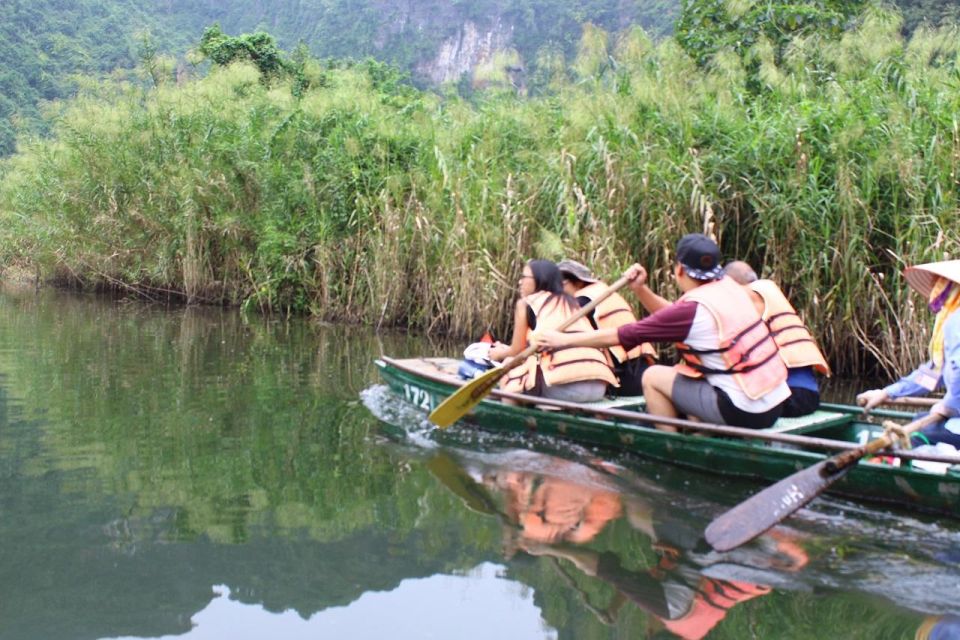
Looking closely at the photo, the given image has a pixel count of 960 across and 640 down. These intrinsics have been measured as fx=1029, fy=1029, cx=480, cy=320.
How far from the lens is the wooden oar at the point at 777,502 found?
3926mm

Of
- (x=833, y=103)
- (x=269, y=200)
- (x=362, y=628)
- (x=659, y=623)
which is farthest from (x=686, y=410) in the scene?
(x=269, y=200)

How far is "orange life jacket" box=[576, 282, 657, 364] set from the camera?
6.32 metres

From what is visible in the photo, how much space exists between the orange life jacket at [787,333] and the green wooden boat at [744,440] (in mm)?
312

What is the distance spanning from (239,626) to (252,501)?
1.30 meters

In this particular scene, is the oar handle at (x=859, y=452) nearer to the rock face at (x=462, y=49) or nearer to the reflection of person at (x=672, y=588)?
the reflection of person at (x=672, y=588)

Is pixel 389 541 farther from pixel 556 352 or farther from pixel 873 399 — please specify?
pixel 873 399

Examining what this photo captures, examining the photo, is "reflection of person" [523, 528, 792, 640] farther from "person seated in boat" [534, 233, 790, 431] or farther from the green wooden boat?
"person seated in boat" [534, 233, 790, 431]

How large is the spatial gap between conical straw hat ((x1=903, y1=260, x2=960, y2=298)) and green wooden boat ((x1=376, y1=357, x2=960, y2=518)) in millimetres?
818

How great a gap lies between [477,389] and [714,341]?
58.6 inches

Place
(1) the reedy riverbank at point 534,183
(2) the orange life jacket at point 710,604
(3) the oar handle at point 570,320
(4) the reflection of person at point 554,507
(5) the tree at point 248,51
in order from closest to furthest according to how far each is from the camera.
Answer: (2) the orange life jacket at point 710,604, (4) the reflection of person at point 554,507, (3) the oar handle at point 570,320, (1) the reedy riverbank at point 534,183, (5) the tree at point 248,51

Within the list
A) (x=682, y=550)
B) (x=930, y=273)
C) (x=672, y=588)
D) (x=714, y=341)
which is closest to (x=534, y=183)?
(x=714, y=341)

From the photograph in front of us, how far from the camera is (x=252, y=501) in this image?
15.3 ft

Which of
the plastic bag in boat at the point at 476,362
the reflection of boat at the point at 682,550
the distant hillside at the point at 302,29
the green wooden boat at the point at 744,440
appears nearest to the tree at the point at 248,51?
the distant hillside at the point at 302,29

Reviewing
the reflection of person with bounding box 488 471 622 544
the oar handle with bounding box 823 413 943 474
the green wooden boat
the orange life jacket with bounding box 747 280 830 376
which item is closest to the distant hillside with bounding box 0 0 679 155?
the orange life jacket with bounding box 747 280 830 376
